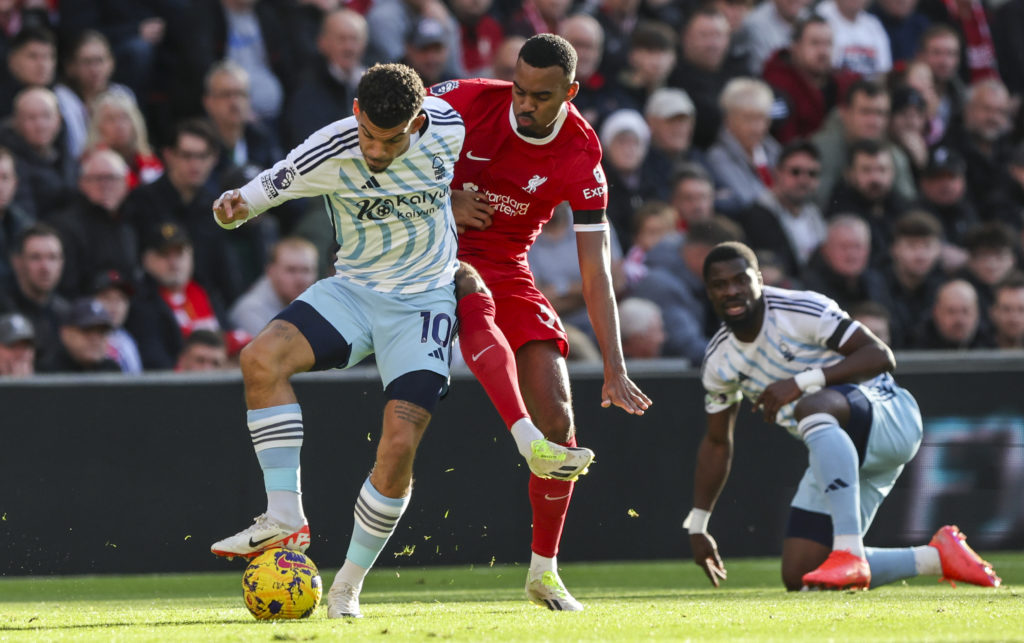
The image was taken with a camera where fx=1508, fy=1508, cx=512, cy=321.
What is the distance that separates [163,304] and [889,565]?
5150 millimetres

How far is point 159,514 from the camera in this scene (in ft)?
29.7

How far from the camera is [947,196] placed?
13.2m

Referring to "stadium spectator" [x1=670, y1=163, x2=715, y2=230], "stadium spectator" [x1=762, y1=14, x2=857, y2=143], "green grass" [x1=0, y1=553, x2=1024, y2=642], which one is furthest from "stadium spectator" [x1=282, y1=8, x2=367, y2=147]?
"stadium spectator" [x1=762, y1=14, x2=857, y2=143]

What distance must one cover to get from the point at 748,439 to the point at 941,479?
128 centimetres

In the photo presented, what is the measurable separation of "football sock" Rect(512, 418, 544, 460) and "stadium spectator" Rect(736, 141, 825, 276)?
19.9 feet

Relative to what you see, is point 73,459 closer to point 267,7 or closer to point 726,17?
point 267,7

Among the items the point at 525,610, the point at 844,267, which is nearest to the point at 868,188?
the point at 844,267

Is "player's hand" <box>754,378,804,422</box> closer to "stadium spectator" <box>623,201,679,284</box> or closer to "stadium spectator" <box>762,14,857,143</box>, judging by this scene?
"stadium spectator" <box>623,201,679,284</box>

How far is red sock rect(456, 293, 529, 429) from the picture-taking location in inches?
246

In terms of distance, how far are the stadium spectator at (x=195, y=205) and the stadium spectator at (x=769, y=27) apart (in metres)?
5.24

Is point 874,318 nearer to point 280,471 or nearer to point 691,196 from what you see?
point 691,196

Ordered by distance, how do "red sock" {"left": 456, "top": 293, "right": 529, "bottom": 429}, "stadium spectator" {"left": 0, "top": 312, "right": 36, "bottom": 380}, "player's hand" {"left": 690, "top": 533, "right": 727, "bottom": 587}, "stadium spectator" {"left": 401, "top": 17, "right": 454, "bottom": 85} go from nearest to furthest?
"red sock" {"left": 456, "top": 293, "right": 529, "bottom": 429}
"player's hand" {"left": 690, "top": 533, "right": 727, "bottom": 587}
"stadium spectator" {"left": 0, "top": 312, "right": 36, "bottom": 380}
"stadium spectator" {"left": 401, "top": 17, "right": 454, "bottom": 85}

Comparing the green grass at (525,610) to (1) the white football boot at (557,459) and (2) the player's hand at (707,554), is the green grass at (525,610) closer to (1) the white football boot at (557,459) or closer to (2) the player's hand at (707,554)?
(2) the player's hand at (707,554)

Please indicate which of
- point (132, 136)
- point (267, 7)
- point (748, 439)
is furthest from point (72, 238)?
point (748, 439)
